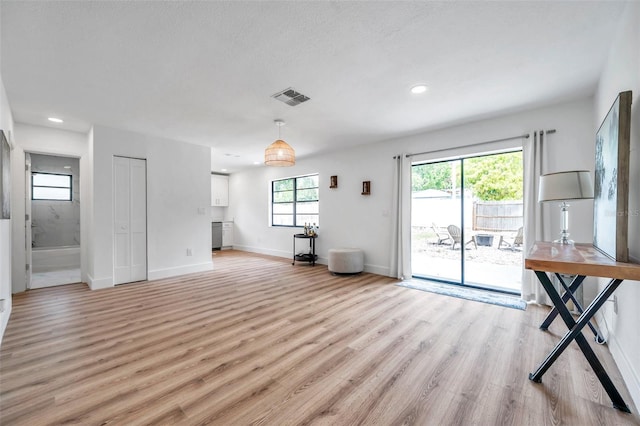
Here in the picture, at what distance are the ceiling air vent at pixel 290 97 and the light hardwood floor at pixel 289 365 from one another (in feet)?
8.28

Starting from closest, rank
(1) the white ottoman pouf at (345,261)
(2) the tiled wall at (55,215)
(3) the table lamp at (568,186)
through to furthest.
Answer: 1. (3) the table lamp at (568,186)
2. (1) the white ottoman pouf at (345,261)
3. (2) the tiled wall at (55,215)

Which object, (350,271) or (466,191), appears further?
(350,271)

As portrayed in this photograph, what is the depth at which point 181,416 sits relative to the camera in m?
1.54

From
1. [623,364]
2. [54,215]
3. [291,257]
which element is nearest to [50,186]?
[54,215]

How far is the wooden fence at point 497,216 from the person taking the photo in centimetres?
409

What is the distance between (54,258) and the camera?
6.05 m

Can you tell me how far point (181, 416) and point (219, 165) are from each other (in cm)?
689

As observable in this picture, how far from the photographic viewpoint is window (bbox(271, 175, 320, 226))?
6.72m

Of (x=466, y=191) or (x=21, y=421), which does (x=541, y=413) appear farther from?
(x=466, y=191)

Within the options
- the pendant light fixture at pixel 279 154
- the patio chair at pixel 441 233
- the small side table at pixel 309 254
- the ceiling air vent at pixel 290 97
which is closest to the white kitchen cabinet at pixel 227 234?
the small side table at pixel 309 254

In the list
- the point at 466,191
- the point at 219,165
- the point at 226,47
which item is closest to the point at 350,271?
the point at 466,191

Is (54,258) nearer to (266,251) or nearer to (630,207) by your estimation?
(266,251)

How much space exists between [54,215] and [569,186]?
9532 millimetres

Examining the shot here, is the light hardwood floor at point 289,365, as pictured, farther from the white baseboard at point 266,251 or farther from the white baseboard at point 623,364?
the white baseboard at point 266,251
